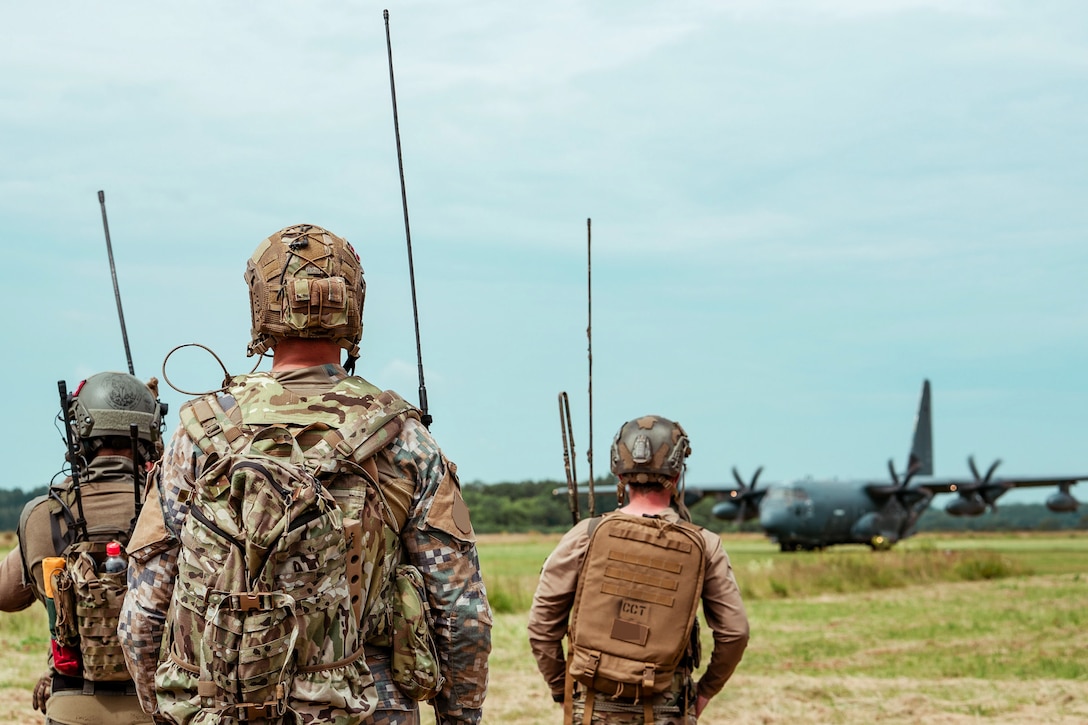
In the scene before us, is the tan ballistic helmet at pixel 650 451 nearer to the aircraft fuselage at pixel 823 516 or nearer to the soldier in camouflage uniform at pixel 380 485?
the soldier in camouflage uniform at pixel 380 485

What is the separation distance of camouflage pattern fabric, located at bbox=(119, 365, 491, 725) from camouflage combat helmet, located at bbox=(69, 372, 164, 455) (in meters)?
1.59

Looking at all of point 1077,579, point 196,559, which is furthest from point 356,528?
point 1077,579

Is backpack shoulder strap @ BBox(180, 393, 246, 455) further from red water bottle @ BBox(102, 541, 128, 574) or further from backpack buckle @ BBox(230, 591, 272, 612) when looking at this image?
red water bottle @ BBox(102, 541, 128, 574)

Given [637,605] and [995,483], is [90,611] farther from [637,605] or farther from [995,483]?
[995,483]

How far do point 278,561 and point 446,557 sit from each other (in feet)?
1.75

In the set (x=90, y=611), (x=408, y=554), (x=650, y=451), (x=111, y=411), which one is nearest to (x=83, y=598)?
(x=90, y=611)

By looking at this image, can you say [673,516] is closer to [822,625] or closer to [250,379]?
[250,379]

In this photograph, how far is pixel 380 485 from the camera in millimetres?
3363

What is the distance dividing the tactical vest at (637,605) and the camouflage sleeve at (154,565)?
2.15 meters

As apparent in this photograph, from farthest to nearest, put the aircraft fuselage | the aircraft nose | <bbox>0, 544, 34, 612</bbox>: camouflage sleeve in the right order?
1. the aircraft fuselage
2. the aircraft nose
3. <bbox>0, 544, 34, 612</bbox>: camouflage sleeve

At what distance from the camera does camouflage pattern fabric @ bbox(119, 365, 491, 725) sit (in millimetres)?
3375

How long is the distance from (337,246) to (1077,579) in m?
28.4

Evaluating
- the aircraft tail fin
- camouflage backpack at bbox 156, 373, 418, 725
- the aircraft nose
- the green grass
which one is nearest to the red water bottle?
camouflage backpack at bbox 156, 373, 418, 725

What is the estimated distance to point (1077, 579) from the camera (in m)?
28.2
